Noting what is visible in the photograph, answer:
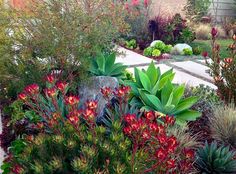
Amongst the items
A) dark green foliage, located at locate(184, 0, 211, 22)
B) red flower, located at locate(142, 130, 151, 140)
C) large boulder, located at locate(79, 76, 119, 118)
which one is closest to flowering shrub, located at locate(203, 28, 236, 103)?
large boulder, located at locate(79, 76, 119, 118)

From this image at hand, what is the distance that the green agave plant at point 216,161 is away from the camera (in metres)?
2.87

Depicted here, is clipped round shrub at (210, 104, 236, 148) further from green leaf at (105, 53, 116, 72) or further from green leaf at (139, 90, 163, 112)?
green leaf at (105, 53, 116, 72)

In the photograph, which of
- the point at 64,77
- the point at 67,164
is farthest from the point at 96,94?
the point at 67,164

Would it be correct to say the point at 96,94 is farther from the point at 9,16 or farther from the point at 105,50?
the point at 9,16

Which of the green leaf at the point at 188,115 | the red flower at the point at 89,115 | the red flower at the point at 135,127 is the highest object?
the red flower at the point at 89,115

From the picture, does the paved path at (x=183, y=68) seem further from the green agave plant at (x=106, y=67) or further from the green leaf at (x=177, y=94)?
the green leaf at (x=177, y=94)

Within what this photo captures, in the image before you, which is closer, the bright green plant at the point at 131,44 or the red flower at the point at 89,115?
the red flower at the point at 89,115

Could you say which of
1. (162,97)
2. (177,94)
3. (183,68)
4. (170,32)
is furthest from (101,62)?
(170,32)

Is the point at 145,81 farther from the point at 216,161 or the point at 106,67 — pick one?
the point at 216,161

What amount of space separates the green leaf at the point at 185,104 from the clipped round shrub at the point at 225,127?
0.27 meters

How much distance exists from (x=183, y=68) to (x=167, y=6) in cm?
615

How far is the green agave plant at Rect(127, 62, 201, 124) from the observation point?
3719 mm

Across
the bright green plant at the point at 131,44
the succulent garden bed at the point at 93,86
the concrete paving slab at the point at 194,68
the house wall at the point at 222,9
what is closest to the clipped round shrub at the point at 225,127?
the succulent garden bed at the point at 93,86

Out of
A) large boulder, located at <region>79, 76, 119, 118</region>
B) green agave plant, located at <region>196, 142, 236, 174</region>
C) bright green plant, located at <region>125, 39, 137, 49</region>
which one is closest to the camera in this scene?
green agave plant, located at <region>196, 142, 236, 174</region>
